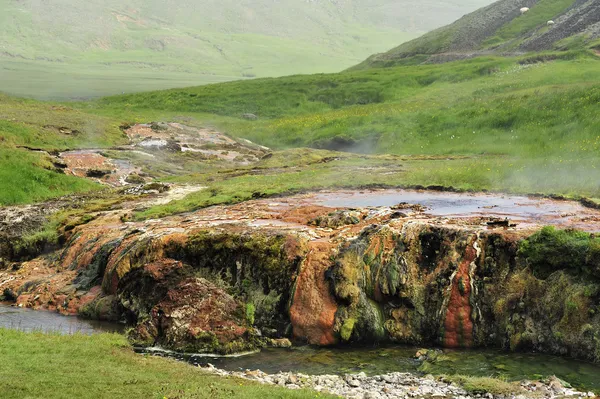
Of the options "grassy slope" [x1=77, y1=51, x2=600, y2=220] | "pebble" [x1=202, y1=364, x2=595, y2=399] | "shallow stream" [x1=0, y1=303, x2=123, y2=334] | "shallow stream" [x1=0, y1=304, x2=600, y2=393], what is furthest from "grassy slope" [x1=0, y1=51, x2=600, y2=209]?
"pebble" [x1=202, y1=364, x2=595, y2=399]

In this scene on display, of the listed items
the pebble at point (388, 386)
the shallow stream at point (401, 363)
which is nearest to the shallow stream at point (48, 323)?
the shallow stream at point (401, 363)

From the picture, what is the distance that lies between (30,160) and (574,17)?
110025 millimetres

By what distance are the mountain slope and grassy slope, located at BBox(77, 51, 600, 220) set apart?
57.1ft

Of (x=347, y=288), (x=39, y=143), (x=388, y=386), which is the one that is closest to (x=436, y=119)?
(x=39, y=143)

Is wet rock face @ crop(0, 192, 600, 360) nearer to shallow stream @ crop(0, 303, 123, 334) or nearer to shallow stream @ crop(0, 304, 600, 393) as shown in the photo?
shallow stream @ crop(0, 304, 600, 393)

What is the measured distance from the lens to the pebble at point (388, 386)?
21062mm

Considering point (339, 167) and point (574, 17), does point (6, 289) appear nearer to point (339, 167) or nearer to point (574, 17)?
point (339, 167)

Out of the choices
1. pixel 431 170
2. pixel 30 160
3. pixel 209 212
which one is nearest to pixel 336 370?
pixel 209 212

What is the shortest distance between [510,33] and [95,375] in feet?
502

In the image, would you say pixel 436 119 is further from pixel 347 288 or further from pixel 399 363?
pixel 399 363

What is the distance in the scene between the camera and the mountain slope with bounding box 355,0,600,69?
4934 inches

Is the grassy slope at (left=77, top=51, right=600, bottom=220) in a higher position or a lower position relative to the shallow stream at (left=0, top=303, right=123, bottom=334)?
higher

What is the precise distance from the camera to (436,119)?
249 feet

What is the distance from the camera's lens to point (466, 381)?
22.1 metres
